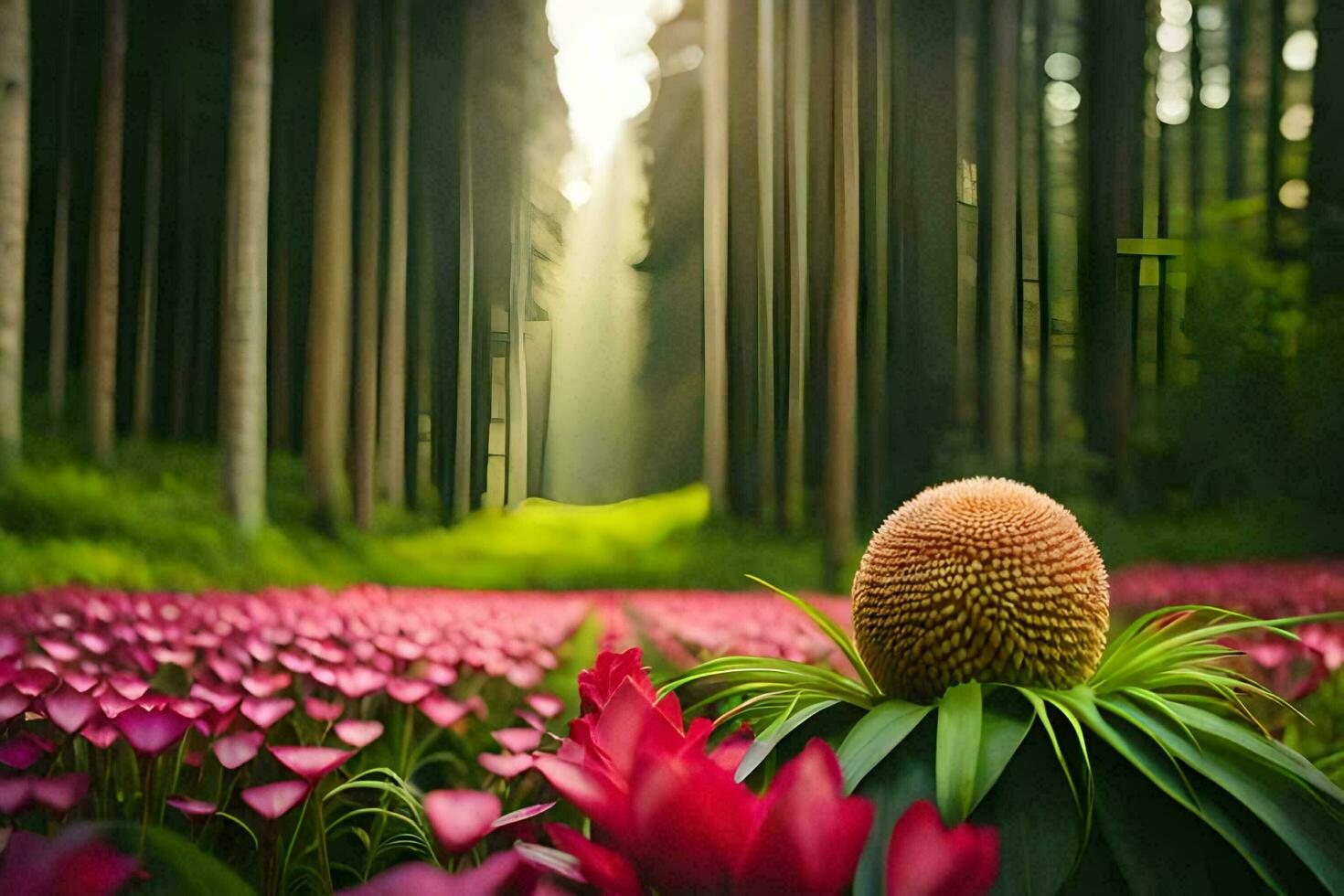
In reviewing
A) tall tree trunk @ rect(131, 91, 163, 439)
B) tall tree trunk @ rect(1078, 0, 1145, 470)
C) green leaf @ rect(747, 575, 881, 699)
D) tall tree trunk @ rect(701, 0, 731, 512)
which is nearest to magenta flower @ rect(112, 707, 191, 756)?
green leaf @ rect(747, 575, 881, 699)

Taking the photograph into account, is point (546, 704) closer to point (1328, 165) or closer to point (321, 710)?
point (321, 710)

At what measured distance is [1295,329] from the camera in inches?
39.8

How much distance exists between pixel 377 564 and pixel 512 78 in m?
0.55

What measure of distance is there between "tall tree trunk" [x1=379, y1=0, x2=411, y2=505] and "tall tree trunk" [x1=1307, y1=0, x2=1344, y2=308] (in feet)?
3.38

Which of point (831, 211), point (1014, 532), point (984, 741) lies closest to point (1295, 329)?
point (831, 211)

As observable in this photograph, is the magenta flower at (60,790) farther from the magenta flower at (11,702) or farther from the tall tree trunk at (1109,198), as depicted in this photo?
the tall tree trunk at (1109,198)

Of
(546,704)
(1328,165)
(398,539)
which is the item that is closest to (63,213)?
(398,539)

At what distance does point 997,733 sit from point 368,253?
0.80m

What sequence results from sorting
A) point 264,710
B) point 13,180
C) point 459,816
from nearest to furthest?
1. point 459,816
2. point 264,710
3. point 13,180

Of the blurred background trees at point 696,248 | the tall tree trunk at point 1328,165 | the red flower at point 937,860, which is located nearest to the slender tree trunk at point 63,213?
the blurred background trees at point 696,248

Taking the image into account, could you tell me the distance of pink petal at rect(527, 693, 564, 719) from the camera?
30.4 inches

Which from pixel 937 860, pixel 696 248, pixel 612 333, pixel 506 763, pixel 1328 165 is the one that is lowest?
pixel 506 763

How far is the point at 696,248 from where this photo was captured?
1.03m

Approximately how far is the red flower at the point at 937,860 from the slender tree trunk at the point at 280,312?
832 mm
